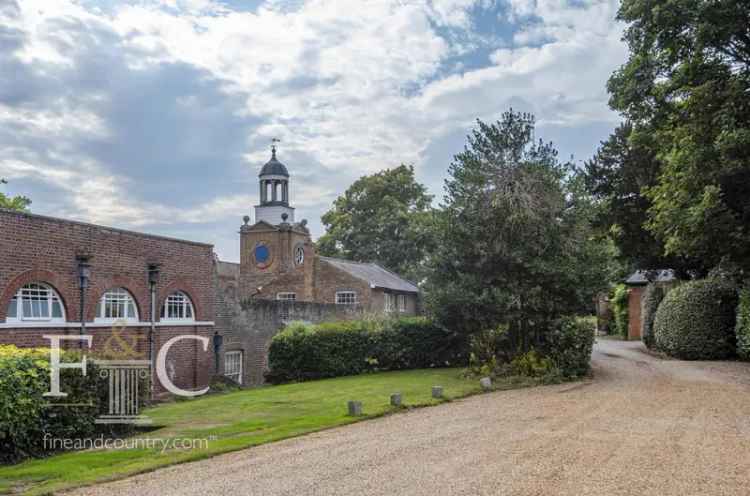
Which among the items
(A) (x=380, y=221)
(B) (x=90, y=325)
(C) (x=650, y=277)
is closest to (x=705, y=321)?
(C) (x=650, y=277)

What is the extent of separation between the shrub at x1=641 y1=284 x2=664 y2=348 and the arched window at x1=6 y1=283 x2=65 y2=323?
82.2 feet

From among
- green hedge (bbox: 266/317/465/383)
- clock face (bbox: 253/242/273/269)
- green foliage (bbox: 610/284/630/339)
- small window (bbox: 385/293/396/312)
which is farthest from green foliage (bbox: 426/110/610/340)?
green foliage (bbox: 610/284/630/339)

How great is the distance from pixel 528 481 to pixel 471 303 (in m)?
12.4

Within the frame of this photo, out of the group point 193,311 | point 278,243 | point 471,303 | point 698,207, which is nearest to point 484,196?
point 471,303

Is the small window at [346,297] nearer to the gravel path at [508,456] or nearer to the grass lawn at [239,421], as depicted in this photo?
the grass lawn at [239,421]

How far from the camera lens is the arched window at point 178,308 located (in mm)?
21266

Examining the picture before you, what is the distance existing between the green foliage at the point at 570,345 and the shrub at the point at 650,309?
42.0 ft

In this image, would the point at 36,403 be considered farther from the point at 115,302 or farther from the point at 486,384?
the point at 486,384

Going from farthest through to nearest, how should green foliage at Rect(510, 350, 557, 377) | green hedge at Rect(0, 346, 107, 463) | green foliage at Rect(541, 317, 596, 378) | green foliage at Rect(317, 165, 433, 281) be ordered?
green foliage at Rect(317, 165, 433, 281), green foliage at Rect(541, 317, 596, 378), green foliage at Rect(510, 350, 557, 377), green hedge at Rect(0, 346, 107, 463)

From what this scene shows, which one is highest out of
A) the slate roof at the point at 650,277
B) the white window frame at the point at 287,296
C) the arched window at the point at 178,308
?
the slate roof at the point at 650,277

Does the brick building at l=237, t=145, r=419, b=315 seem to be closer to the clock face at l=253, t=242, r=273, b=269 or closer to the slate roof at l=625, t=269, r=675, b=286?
the clock face at l=253, t=242, r=273, b=269

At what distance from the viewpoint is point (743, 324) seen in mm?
22375

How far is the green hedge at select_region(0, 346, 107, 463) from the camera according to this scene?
10.1 m

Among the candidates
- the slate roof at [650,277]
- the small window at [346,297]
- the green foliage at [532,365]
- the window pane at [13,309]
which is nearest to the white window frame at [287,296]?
the small window at [346,297]
